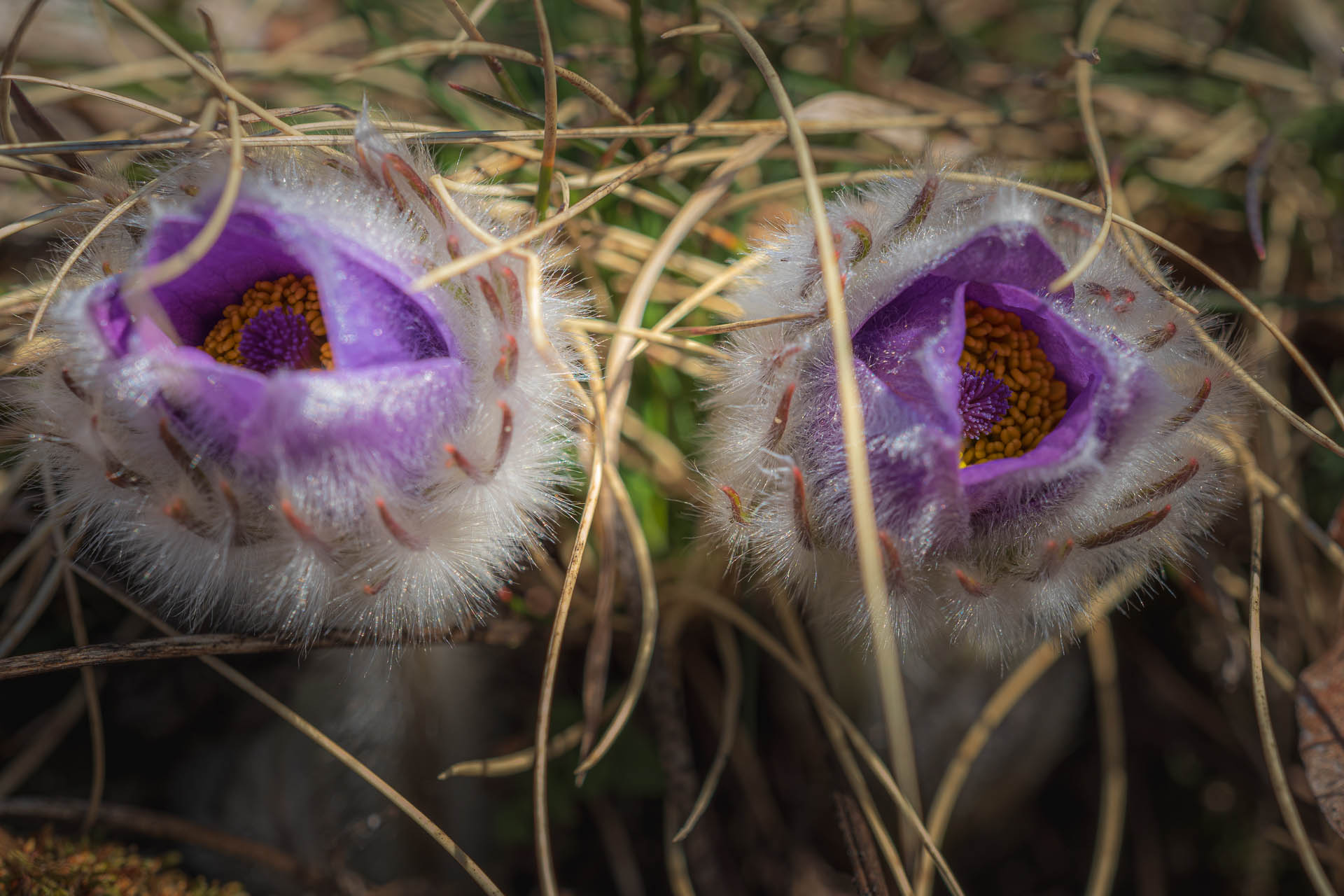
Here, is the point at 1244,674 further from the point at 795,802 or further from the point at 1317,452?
the point at 795,802

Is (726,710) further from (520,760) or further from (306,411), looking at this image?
(306,411)

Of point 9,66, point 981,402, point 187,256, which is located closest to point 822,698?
point 981,402

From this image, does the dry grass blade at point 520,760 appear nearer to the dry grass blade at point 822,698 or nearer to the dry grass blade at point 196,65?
the dry grass blade at point 822,698

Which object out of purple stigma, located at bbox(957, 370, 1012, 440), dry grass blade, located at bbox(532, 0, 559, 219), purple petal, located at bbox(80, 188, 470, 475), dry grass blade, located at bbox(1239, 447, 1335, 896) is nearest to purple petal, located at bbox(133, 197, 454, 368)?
purple petal, located at bbox(80, 188, 470, 475)

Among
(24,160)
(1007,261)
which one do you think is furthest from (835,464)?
(24,160)

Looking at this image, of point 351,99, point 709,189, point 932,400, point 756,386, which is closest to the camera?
point 932,400
